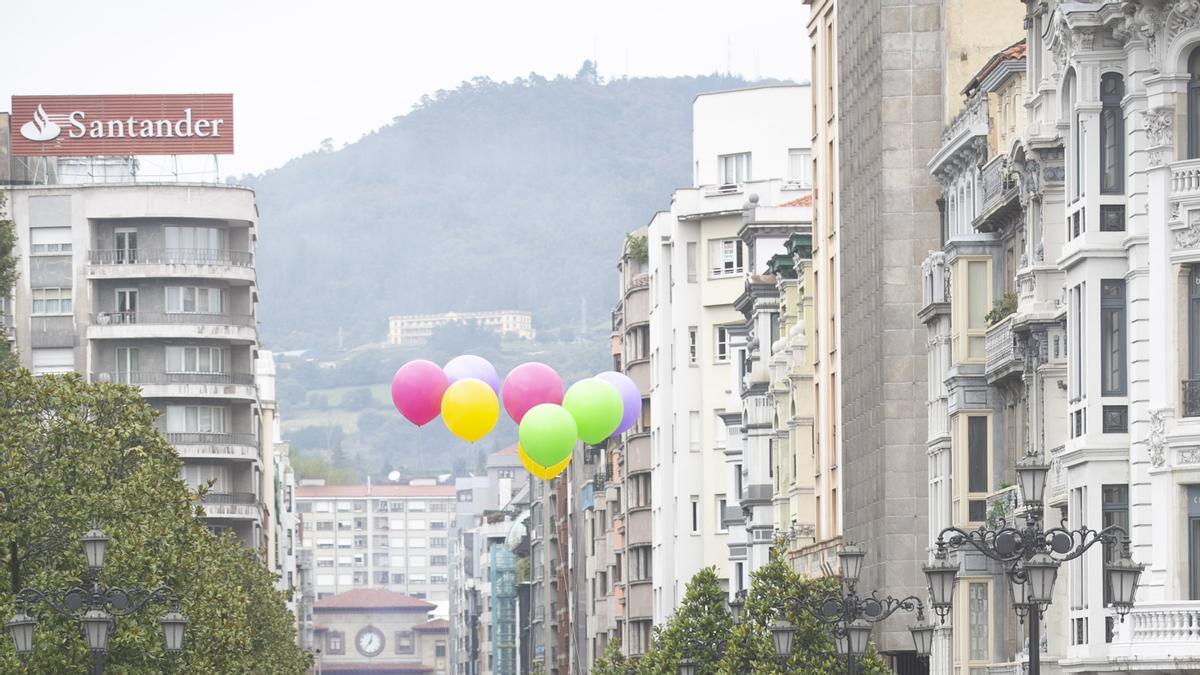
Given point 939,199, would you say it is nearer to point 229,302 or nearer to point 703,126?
point 703,126

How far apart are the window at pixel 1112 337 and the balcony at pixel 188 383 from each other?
3784 inches

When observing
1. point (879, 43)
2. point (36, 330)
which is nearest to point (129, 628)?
point (879, 43)

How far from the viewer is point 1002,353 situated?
64.0 m

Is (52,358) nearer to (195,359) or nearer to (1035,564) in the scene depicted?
(195,359)

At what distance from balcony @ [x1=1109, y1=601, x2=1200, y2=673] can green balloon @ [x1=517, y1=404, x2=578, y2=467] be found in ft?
123

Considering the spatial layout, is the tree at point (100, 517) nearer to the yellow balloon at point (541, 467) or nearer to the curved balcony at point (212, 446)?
the yellow balloon at point (541, 467)

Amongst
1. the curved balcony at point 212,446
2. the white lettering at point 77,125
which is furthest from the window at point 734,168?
the white lettering at point 77,125

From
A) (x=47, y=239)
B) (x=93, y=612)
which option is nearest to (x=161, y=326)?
(x=47, y=239)

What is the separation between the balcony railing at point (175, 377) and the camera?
464 ft

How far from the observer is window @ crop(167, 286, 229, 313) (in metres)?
144

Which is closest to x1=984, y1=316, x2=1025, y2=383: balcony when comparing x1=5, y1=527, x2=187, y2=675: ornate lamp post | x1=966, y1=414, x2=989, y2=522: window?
x1=966, y1=414, x2=989, y2=522: window

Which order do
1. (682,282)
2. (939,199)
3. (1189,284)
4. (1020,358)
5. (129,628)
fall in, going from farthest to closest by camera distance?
(682,282) < (939,199) < (129,628) < (1020,358) < (1189,284)

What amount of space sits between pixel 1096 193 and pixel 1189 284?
2859 millimetres

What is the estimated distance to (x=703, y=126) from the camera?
5162 inches
